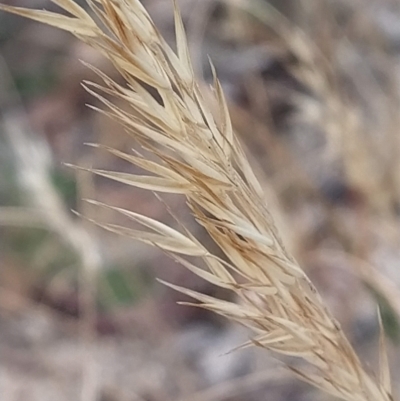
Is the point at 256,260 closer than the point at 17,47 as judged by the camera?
Yes

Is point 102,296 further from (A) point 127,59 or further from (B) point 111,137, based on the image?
(A) point 127,59

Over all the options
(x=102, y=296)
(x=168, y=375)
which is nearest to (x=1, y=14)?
(x=102, y=296)

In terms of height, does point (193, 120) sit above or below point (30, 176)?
above

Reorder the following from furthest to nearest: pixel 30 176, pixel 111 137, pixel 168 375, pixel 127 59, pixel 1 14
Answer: pixel 1 14
pixel 111 137
pixel 168 375
pixel 30 176
pixel 127 59

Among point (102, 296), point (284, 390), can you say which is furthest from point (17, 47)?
point (284, 390)

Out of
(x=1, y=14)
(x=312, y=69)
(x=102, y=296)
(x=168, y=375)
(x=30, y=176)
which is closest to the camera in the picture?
(x=312, y=69)

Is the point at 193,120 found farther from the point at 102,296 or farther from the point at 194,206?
the point at 102,296

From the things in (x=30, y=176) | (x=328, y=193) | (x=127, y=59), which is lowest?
(x=328, y=193)
